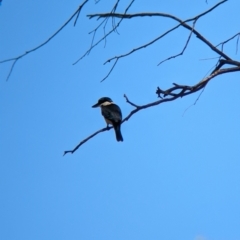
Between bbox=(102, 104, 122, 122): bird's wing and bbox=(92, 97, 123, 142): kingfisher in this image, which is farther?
bbox=(102, 104, 122, 122): bird's wing

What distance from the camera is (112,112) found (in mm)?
10609

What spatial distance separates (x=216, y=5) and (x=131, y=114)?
0.89 m

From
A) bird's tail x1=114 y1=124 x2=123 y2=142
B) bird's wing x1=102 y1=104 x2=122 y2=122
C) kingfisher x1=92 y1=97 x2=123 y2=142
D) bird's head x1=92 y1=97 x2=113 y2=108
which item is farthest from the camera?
bird's head x1=92 y1=97 x2=113 y2=108

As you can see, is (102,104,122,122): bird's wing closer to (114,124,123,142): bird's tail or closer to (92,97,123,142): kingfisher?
(92,97,123,142): kingfisher

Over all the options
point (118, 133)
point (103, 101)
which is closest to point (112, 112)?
point (118, 133)

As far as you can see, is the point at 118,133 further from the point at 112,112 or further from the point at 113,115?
the point at 112,112

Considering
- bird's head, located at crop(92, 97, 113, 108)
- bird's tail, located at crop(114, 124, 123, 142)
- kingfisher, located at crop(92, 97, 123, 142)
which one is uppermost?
bird's head, located at crop(92, 97, 113, 108)

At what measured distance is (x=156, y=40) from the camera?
10.6 feet

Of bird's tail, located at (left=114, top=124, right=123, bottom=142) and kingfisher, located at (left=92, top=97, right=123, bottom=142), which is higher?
kingfisher, located at (left=92, top=97, right=123, bottom=142)

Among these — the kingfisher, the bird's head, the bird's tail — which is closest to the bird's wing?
the kingfisher

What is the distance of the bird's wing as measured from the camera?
10367 millimetres

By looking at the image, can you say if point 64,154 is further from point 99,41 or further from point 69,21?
point 69,21

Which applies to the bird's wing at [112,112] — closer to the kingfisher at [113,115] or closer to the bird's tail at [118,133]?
the kingfisher at [113,115]

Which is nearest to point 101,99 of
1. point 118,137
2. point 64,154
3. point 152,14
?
point 118,137
